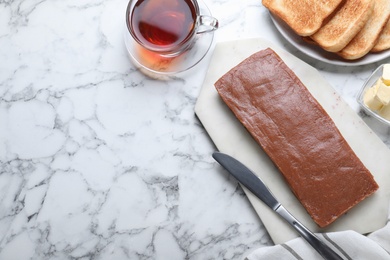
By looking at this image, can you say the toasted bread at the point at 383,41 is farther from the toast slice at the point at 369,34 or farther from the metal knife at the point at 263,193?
the metal knife at the point at 263,193

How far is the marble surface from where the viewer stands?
1751mm

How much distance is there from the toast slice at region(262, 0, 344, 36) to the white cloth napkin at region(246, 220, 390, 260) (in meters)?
0.58

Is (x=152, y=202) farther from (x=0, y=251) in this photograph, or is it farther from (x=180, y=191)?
(x=0, y=251)

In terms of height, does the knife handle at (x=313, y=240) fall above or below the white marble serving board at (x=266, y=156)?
below

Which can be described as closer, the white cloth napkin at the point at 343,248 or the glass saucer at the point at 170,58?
the white cloth napkin at the point at 343,248

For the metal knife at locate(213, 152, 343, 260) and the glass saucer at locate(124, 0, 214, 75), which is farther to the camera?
the glass saucer at locate(124, 0, 214, 75)

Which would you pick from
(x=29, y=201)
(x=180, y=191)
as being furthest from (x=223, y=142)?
(x=29, y=201)

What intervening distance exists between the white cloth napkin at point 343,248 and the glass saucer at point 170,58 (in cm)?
56

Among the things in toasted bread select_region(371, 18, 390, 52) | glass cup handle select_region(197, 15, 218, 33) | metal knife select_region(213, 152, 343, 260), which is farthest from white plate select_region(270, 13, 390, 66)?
metal knife select_region(213, 152, 343, 260)

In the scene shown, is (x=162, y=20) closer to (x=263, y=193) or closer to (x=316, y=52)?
(x=316, y=52)

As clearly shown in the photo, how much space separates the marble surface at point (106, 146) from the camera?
1751mm

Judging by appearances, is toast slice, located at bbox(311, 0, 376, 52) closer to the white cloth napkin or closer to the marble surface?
the marble surface

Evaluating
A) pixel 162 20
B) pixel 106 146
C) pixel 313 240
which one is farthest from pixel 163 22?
pixel 313 240

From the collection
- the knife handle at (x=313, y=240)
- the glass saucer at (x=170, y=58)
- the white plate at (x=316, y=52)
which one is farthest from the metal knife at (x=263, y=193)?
the white plate at (x=316, y=52)
